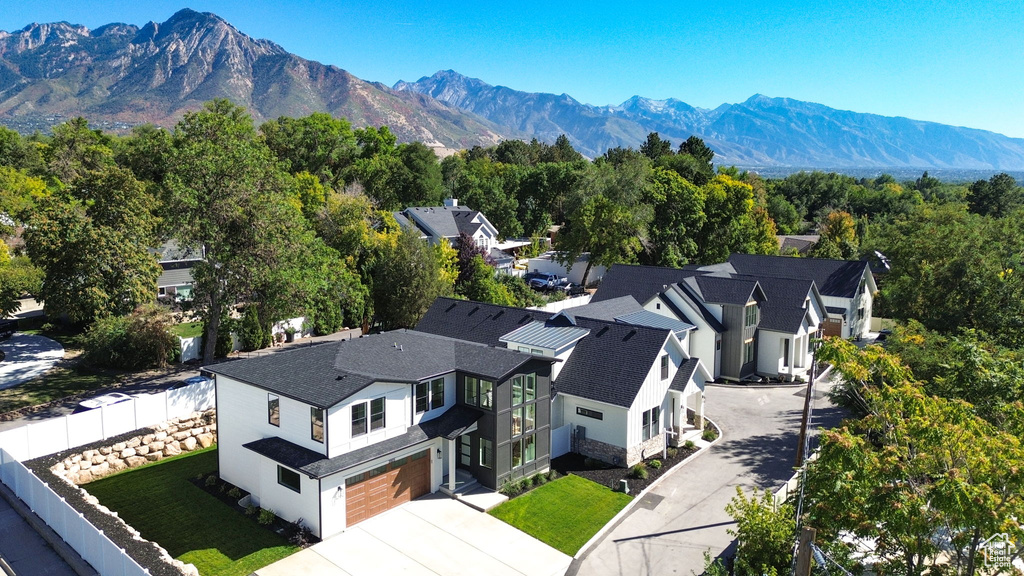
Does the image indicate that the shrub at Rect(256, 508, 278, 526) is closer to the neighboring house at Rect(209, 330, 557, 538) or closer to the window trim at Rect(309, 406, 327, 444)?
the neighboring house at Rect(209, 330, 557, 538)

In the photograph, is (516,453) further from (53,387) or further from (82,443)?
(53,387)

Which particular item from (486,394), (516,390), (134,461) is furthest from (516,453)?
(134,461)

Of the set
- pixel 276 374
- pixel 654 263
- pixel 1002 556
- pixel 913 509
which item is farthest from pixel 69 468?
pixel 654 263

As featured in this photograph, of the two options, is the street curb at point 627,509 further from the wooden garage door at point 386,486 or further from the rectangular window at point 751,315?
the rectangular window at point 751,315

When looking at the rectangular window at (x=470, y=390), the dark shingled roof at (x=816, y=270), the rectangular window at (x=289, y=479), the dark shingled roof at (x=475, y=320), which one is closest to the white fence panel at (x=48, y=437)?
the rectangular window at (x=289, y=479)

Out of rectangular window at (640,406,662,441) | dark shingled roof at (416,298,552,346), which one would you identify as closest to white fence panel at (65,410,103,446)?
dark shingled roof at (416,298,552,346)

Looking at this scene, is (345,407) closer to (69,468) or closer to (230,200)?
(69,468)

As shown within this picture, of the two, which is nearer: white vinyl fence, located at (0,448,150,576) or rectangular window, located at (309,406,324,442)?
white vinyl fence, located at (0,448,150,576)
